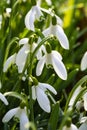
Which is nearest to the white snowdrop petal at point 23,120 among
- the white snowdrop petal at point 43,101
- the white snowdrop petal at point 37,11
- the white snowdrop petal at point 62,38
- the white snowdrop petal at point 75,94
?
the white snowdrop petal at point 43,101

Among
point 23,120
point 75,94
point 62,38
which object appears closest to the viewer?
point 23,120

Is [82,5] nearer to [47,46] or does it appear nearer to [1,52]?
[1,52]

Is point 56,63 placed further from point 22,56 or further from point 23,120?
point 23,120

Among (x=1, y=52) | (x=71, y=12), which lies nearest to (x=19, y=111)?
(x=1, y=52)

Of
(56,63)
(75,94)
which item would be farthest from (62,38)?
(75,94)

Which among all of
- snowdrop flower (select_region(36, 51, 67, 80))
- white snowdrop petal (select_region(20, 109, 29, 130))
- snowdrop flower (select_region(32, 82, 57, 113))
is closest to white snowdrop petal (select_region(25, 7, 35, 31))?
snowdrop flower (select_region(36, 51, 67, 80))

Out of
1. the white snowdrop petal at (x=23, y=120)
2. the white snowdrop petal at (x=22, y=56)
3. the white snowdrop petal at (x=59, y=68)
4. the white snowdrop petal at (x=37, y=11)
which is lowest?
the white snowdrop petal at (x=23, y=120)

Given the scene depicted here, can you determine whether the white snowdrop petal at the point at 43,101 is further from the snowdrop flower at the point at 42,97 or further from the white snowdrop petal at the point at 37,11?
the white snowdrop petal at the point at 37,11

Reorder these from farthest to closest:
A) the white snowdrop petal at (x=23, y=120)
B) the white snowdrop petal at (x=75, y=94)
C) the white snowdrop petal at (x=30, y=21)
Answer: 1. the white snowdrop petal at (x=30, y=21)
2. the white snowdrop petal at (x=75, y=94)
3. the white snowdrop petal at (x=23, y=120)
